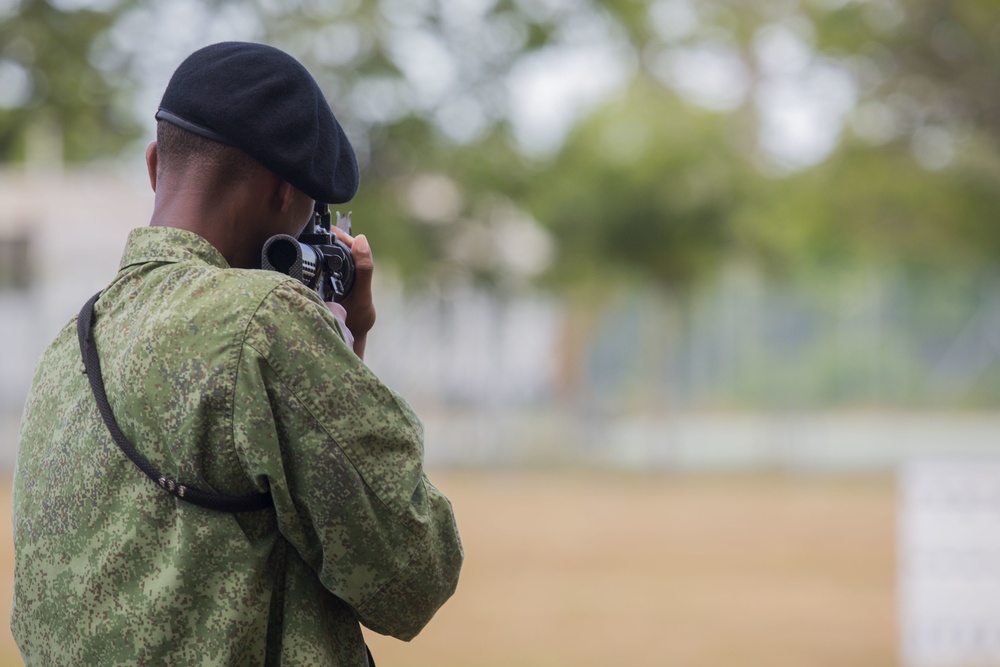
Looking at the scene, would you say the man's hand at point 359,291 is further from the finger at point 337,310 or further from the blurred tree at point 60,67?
the blurred tree at point 60,67

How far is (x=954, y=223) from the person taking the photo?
17.7 metres

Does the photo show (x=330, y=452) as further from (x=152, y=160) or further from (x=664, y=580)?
(x=664, y=580)

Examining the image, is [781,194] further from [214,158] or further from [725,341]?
[214,158]

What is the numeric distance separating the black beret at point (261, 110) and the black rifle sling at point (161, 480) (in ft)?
1.10

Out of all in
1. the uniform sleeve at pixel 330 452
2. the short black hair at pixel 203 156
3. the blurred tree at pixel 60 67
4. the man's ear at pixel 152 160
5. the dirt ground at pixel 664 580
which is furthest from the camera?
the dirt ground at pixel 664 580

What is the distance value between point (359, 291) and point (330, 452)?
0.36 metres

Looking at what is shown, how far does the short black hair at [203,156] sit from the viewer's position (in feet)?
5.48

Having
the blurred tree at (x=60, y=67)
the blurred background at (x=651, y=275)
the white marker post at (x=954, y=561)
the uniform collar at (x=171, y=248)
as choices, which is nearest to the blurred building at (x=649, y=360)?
the blurred background at (x=651, y=275)

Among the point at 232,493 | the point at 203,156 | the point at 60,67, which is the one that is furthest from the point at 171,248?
the point at 60,67

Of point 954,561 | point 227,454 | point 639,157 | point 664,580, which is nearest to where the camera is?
point 227,454

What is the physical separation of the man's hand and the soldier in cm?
13

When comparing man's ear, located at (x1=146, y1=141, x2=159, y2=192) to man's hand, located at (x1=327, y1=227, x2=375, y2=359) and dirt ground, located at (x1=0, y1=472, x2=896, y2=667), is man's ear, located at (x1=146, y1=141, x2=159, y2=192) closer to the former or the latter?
man's hand, located at (x1=327, y1=227, x2=375, y2=359)

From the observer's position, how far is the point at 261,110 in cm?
163

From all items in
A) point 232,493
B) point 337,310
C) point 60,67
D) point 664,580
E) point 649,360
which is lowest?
point 664,580
